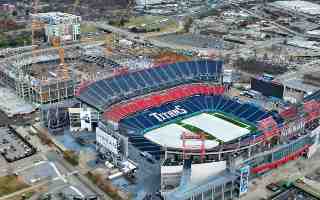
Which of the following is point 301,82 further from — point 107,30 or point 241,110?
point 107,30

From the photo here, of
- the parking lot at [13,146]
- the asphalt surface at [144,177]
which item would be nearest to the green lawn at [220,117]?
the asphalt surface at [144,177]

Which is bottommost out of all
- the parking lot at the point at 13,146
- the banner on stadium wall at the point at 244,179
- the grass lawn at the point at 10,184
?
the grass lawn at the point at 10,184

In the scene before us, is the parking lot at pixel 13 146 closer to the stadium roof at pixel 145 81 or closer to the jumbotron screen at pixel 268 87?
the stadium roof at pixel 145 81

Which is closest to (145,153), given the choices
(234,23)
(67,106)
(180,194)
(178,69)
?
(180,194)

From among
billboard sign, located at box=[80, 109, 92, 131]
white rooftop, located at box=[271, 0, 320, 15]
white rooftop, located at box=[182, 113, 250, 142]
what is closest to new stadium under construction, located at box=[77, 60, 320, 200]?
white rooftop, located at box=[182, 113, 250, 142]

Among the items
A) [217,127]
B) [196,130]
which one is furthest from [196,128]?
[217,127]

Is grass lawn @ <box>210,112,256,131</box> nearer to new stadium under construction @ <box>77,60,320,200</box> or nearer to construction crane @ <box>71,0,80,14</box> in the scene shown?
new stadium under construction @ <box>77,60,320,200</box>
